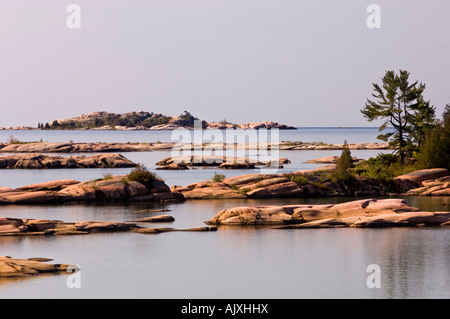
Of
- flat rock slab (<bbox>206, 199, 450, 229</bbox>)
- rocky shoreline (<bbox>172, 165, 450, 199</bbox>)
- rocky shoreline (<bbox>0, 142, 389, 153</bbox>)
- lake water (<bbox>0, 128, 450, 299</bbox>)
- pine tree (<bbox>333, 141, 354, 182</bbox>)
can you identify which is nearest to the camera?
lake water (<bbox>0, 128, 450, 299</bbox>)

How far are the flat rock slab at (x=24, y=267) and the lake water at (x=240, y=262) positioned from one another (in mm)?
598

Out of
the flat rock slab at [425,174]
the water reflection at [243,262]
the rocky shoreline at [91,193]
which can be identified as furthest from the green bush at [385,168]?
the water reflection at [243,262]

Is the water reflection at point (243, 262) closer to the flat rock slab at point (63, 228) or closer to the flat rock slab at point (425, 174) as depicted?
the flat rock slab at point (63, 228)

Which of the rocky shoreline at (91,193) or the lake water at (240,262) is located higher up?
the rocky shoreline at (91,193)

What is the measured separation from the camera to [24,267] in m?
26.3

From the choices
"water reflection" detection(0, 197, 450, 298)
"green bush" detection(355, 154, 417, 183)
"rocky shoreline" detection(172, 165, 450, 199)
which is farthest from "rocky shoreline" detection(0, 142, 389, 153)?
"water reflection" detection(0, 197, 450, 298)

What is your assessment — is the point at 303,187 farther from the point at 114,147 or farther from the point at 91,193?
the point at 114,147

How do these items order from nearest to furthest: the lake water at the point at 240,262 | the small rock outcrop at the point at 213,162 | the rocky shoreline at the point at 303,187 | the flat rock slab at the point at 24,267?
1. the lake water at the point at 240,262
2. the flat rock slab at the point at 24,267
3. the rocky shoreline at the point at 303,187
4. the small rock outcrop at the point at 213,162

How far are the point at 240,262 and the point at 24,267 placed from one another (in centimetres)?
798

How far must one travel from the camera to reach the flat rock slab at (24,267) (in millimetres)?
25891

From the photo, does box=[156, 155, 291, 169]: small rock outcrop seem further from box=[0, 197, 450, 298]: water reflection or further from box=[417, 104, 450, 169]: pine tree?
box=[0, 197, 450, 298]: water reflection

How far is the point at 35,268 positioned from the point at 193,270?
556 cm

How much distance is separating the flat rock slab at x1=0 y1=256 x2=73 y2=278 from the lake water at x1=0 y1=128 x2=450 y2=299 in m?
0.60

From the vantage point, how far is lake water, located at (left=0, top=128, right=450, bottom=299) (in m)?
23.9
